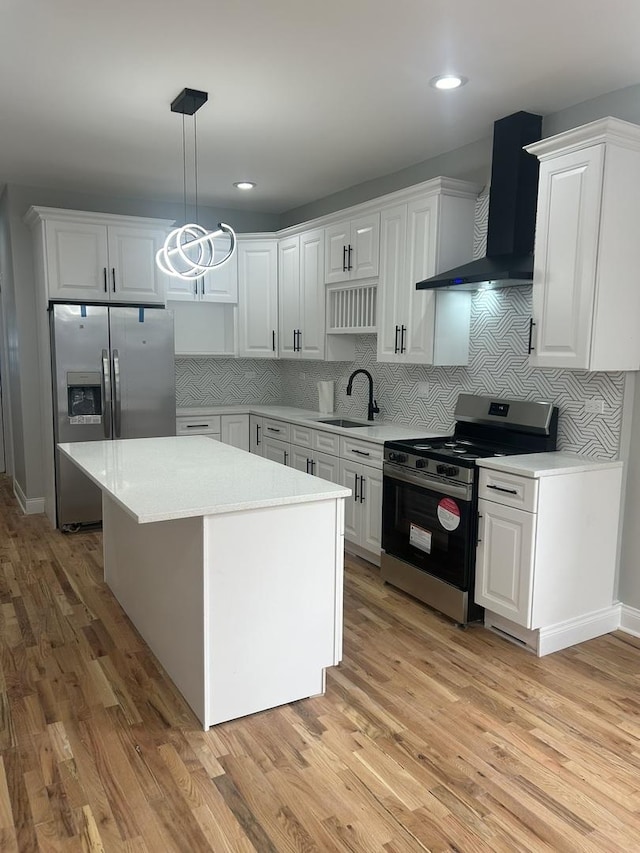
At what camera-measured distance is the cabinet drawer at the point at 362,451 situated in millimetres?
4027

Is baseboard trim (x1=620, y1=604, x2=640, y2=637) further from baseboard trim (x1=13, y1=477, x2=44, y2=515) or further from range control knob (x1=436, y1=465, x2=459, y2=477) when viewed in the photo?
baseboard trim (x1=13, y1=477, x2=44, y2=515)

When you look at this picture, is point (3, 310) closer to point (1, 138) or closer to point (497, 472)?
point (1, 138)

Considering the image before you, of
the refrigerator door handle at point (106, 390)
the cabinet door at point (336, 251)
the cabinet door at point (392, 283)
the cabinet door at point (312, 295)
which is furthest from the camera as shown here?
the cabinet door at point (312, 295)

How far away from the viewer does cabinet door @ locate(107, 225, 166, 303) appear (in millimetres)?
5039

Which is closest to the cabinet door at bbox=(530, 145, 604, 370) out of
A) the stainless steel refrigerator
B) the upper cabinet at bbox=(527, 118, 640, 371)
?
the upper cabinet at bbox=(527, 118, 640, 371)

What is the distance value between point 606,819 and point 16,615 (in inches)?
117

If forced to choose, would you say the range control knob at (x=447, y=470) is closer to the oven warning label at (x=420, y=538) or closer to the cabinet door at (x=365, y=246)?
the oven warning label at (x=420, y=538)

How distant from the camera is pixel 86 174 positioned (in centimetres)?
481

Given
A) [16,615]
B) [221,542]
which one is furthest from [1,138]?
[221,542]

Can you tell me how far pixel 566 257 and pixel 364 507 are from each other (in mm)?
2004

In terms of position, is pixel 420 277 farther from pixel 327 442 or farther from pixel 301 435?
pixel 301 435

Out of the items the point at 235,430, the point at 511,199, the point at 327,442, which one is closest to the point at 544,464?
the point at 511,199

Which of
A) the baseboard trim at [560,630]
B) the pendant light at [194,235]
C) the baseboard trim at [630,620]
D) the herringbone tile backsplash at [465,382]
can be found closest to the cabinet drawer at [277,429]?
the herringbone tile backsplash at [465,382]

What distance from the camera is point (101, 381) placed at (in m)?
4.96
